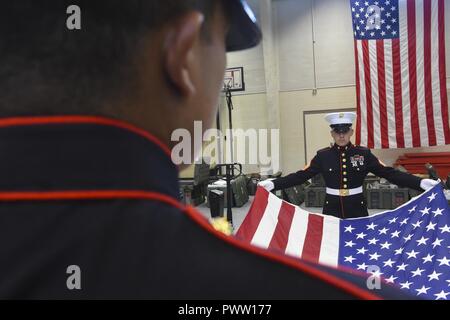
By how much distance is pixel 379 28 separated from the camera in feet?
25.0

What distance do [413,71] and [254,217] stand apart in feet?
20.8

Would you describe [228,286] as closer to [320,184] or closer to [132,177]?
[132,177]

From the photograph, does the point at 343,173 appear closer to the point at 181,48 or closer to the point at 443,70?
the point at 181,48

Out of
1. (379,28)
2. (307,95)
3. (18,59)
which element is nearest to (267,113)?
(307,95)

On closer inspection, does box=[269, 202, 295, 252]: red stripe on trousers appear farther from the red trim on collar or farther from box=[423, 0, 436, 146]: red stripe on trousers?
box=[423, 0, 436, 146]: red stripe on trousers

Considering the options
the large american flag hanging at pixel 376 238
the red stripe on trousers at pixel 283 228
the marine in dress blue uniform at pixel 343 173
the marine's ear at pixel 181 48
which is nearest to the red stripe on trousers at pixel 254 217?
the large american flag hanging at pixel 376 238

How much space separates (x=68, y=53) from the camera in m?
0.43

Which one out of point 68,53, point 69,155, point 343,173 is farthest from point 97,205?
point 343,173

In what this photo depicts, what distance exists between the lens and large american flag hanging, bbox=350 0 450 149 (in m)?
7.63

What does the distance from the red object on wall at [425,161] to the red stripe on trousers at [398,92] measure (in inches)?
39.9

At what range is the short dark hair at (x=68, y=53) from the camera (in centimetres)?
41

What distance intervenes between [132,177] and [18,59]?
7.4 inches

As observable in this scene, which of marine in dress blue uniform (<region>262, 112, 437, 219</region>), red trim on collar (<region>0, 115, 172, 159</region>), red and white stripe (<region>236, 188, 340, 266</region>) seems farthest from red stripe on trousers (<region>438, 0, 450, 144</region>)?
red trim on collar (<region>0, 115, 172, 159</region>)

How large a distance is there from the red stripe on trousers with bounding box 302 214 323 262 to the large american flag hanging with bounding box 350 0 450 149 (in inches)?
225
